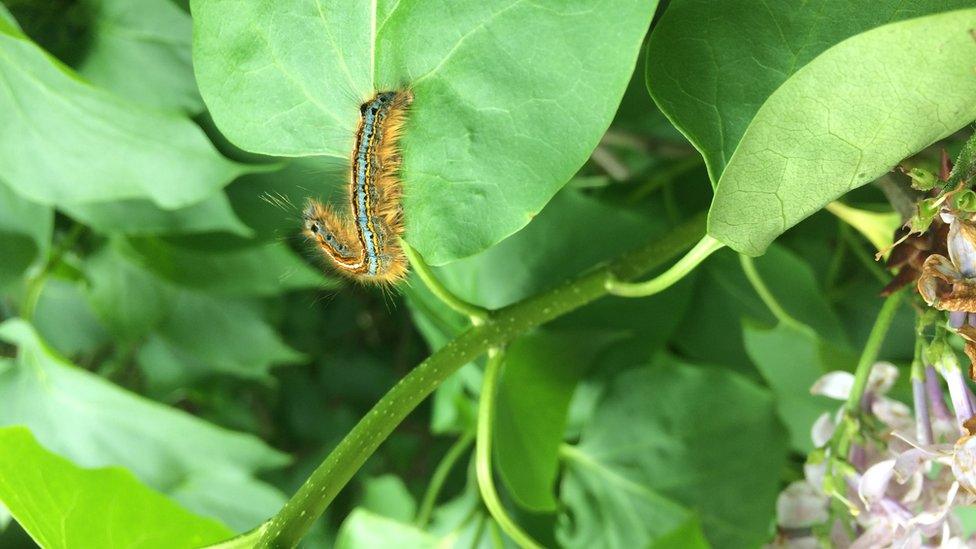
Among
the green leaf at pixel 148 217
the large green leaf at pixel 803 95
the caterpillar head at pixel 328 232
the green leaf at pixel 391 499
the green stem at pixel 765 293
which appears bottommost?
the green leaf at pixel 391 499

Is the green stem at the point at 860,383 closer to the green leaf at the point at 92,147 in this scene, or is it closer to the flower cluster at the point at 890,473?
the flower cluster at the point at 890,473

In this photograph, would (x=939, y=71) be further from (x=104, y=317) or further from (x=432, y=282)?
(x=104, y=317)

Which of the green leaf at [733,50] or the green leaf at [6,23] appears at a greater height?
the green leaf at [733,50]

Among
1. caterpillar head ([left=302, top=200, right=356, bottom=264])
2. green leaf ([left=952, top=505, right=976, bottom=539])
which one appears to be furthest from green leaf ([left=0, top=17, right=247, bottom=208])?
green leaf ([left=952, top=505, right=976, bottom=539])

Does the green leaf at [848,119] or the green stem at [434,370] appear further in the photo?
the green stem at [434,370]

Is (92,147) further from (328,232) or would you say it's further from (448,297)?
(448,297)

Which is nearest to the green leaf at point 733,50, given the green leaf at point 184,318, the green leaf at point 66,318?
the green leaf at point 184,318

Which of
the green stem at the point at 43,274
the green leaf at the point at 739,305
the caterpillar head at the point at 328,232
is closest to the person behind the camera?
the caterpillar head at the point at 328,232

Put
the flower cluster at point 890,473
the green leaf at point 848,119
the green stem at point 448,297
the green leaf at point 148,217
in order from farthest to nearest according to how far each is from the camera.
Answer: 1. the green leaf at point 148,217
2. the green stem at point 448,297
3. the flower cluster at point 890,473
4. the green leaf at point 848,119
